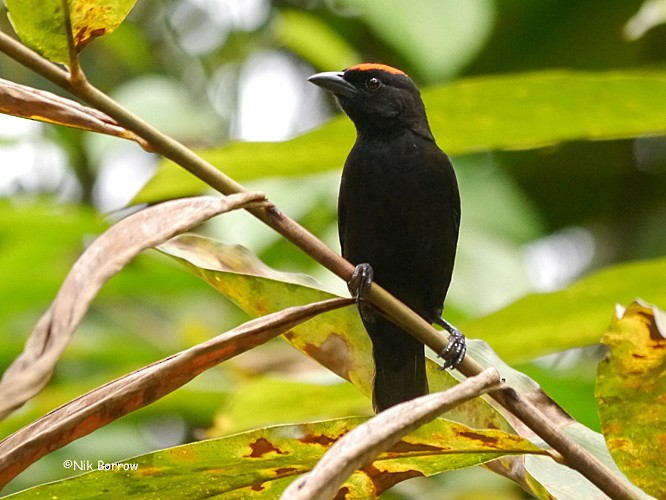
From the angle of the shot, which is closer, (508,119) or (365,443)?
(365,443)

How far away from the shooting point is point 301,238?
1.37 metres

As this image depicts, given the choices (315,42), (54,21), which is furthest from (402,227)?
(315,42)

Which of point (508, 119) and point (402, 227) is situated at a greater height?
point (402, 227)

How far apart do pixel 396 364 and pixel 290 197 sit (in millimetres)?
1308

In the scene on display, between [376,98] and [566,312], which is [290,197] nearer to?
[376,98]

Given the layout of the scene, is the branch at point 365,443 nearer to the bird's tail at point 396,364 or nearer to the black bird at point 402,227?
the bird's tail at point 396,364

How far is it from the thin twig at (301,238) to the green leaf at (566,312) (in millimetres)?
775

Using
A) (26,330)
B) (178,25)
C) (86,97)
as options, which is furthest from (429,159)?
(178,25)

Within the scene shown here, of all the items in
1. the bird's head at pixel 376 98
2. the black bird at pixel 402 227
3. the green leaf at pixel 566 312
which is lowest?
the green leaf at pixel 566 312

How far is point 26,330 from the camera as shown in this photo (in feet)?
15.6

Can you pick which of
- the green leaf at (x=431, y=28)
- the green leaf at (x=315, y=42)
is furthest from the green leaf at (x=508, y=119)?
the green leaf at (x=315, y=42)

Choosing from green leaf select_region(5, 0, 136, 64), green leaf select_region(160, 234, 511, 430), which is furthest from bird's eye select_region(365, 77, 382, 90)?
green leaf select_region(5, 0, 136, 64)

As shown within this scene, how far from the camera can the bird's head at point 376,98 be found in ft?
10.0

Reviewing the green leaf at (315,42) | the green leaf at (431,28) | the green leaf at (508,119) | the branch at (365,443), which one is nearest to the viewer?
the branch at (365,443)
